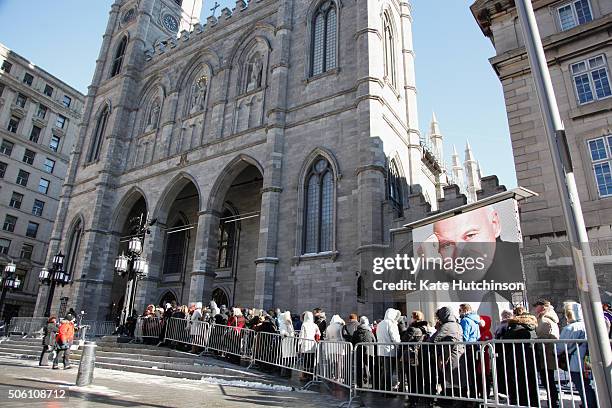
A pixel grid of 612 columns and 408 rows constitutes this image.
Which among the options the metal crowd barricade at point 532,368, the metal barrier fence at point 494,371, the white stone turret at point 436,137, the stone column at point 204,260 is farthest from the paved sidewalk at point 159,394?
the white stone turret at point 436,137

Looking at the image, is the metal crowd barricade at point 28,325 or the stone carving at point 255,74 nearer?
the metal crowd barricade at point 28,325

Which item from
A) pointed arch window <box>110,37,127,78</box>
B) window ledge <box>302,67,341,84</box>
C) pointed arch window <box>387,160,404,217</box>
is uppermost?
pointed arch window <box>110,37,127,78</box>

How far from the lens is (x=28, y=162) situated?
1597 inches

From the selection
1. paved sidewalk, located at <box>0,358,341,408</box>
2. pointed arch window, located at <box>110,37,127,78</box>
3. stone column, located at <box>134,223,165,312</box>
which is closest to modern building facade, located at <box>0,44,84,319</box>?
pointed arch window, located at <box>110,37,127,78</box>

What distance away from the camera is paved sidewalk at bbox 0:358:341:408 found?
5784 millimetres

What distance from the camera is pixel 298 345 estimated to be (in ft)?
31.9

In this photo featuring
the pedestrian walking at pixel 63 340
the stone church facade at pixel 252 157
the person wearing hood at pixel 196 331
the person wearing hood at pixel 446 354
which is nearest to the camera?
the person wearing hood at pixel 446 354

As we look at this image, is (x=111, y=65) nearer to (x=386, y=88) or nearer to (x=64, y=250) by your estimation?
(x=64, y=250)

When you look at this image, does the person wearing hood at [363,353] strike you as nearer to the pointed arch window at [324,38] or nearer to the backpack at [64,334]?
the backpack at [64,334]

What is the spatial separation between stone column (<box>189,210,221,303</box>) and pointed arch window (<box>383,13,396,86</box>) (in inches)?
450

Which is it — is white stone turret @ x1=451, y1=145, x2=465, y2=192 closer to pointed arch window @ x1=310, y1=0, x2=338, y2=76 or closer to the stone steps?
pointed arch window @ x1=310, y1=0, x2=338, y2=76

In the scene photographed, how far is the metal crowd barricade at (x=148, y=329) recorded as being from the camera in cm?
1479

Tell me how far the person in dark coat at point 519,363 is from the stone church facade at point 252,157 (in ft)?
28.8

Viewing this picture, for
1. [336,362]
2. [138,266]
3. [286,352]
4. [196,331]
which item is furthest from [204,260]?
[336,362]
